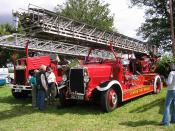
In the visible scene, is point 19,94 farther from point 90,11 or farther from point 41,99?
point 90,11

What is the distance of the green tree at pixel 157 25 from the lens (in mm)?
42531

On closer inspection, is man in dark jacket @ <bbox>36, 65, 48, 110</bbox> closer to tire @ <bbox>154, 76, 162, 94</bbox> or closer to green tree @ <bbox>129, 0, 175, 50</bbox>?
tire @ <bbox>154, 76, 162, 94</bbox>

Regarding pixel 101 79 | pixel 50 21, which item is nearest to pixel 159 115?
pixel 101 79

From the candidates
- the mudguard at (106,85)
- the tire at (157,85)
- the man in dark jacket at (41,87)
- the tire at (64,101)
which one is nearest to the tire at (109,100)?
the mudguard at (106,85)

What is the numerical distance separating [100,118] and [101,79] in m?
2.12

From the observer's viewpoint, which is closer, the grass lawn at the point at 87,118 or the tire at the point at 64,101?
the grass lawn at the point at 87,118

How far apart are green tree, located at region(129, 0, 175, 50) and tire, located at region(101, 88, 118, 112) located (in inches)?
1174

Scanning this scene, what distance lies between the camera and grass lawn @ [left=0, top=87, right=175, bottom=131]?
1041cm

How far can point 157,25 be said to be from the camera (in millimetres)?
43219

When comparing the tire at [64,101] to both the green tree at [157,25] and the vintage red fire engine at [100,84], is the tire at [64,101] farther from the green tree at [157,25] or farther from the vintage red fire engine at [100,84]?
the green tree at [157,25]

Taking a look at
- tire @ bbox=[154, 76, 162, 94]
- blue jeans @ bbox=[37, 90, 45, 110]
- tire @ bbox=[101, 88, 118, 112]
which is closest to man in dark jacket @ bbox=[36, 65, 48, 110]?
blue jeans @ bbox=[37, 90, 45, 110]

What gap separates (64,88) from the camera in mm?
13719

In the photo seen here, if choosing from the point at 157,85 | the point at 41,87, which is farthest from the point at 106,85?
the point at 157,85

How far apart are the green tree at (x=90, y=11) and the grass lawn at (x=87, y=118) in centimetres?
3611
